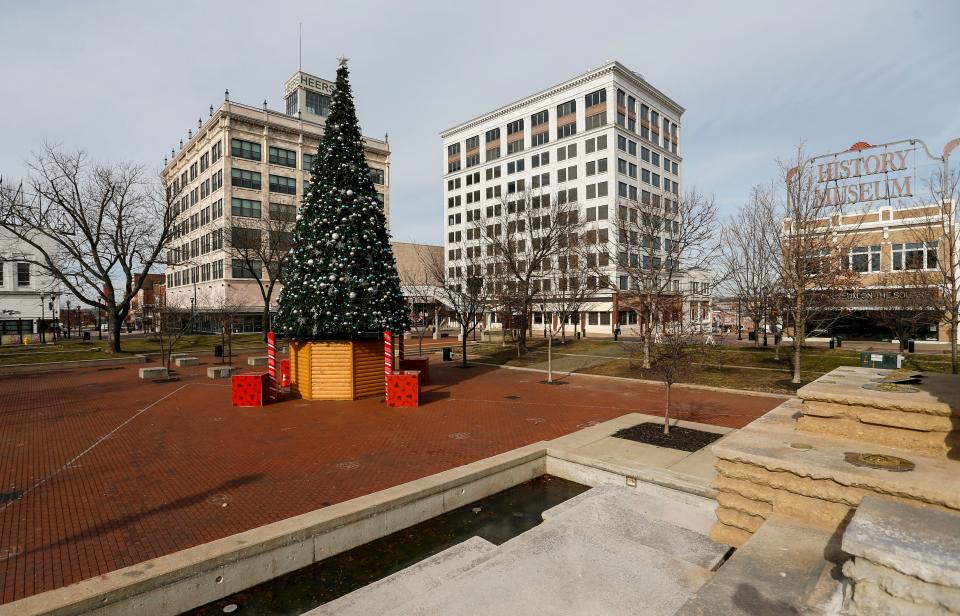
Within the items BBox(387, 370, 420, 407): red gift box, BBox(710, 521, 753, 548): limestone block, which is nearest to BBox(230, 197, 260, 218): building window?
BBox(387, 370, 420, 407): red gift box

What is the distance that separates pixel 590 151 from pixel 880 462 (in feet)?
198

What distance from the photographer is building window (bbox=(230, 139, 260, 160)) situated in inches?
2132

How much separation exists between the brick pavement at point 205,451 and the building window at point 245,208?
37.6m

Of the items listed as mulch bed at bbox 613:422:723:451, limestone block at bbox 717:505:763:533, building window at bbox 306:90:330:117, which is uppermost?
building window at bbox 306:90:330:117

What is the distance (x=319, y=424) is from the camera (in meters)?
13.3

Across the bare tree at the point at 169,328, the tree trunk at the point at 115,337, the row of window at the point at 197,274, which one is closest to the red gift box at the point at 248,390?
the bare tree at the point at 169,328

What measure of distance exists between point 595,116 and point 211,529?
63195 millimetres

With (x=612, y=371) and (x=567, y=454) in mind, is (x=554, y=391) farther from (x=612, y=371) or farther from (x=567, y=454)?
(x=567, y=454)

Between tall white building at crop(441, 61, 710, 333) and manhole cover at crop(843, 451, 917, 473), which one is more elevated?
tall white building at crop(441, 61, 710, 333)

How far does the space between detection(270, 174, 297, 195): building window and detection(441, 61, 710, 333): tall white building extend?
26271mm

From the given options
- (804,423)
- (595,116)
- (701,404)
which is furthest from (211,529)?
(595,116)

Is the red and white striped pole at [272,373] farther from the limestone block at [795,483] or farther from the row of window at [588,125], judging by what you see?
the row of window at [588,125]

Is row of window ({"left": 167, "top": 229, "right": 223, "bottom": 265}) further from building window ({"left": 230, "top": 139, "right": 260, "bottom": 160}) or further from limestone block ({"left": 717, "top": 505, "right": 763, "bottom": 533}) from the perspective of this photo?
limestone block ({"left": 717, "top": 505, "right": 763, "bottom": 533})

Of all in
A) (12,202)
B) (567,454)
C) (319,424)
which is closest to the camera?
(567,454)
